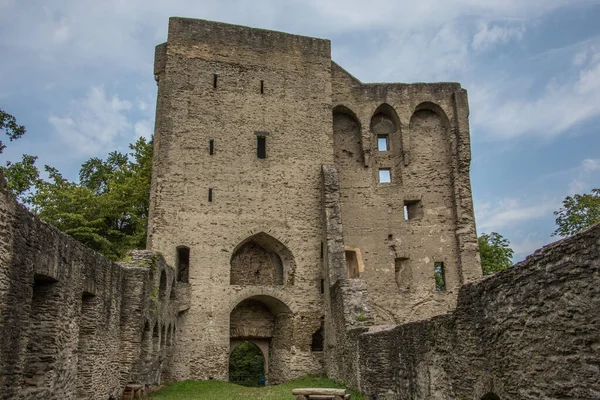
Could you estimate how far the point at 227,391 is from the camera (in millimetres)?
14727

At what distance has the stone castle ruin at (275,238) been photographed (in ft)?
32.7

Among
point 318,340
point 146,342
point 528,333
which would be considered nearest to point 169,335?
point 146,342

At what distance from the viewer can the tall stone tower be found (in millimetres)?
18172

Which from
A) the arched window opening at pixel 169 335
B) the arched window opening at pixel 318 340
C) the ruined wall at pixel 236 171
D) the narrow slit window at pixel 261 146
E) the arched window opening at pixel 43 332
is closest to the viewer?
the arched window opening at pixel 43 332

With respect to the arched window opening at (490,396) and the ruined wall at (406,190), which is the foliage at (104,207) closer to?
the ruined wall at (406,190)

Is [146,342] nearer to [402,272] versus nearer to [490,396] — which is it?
[490,396]

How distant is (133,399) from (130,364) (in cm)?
90

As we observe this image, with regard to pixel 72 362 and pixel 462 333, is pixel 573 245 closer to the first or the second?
pixel 462 333

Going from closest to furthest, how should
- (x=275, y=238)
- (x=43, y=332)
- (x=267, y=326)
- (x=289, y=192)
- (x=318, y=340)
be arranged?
(x=43, y=332) → (x=318, y=340) → (x=275, y=238) → (x=267, y=326) → (x=289, y=192)

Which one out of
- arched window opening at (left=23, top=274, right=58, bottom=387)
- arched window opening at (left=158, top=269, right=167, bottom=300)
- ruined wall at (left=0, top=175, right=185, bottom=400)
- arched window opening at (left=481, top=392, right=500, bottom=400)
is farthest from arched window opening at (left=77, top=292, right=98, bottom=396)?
arched window opening at (left=481, top=392, right=500, bottom=400)

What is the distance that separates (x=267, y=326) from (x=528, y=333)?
50.4 feet

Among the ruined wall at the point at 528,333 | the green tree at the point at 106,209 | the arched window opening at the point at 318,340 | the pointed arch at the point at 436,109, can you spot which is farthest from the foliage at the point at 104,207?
the ruined wall at the point at 528,333

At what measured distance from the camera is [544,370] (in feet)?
15.0

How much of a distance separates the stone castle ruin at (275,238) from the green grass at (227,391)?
554mm
